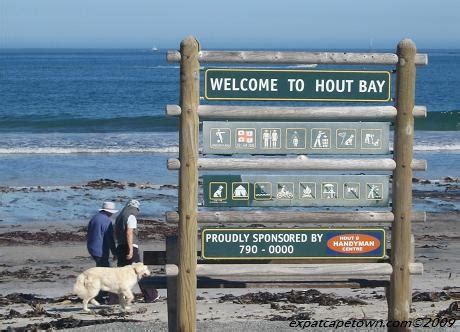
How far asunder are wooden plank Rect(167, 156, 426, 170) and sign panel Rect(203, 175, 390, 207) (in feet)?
0.28

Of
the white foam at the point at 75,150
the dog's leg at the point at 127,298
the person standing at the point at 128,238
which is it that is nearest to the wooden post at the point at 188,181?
the dog's leg at the point at 127,298

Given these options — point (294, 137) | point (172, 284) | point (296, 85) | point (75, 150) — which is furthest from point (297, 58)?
point (75, 150)

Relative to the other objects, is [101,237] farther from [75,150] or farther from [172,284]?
[75,150]

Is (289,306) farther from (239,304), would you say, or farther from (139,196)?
(139,196)

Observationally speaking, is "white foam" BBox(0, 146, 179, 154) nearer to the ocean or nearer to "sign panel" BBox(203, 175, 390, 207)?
the ocean

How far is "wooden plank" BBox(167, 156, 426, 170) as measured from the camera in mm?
7852

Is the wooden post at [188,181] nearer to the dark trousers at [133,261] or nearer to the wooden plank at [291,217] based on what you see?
the wooden plank at [291,217]

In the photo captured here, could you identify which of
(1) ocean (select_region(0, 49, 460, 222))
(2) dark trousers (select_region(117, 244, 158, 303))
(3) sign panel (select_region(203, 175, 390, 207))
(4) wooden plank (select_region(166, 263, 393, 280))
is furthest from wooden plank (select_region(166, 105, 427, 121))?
(1) ocean (select_region(0, 49, 460, 222))

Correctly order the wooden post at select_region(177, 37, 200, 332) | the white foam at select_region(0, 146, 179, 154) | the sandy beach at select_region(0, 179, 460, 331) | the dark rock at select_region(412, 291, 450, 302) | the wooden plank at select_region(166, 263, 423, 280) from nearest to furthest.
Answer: the wooden post at select_region(177, 37, 200, 332) → the wooden plank at select_region(166, 263, 423, 280) → the sandy beach at select_region(0, 179, 460, 331) → the dark rock at select_region(412, 291, 450, 302) → the white foam at select_region(0, 146, 179, 154)

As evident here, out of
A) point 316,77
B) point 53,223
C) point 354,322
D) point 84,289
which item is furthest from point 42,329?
point 53,223

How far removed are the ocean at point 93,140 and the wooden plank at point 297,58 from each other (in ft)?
38.5

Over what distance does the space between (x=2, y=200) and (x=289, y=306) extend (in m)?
11.0

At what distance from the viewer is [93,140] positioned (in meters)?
35.3

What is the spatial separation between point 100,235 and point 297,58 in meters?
5.15
